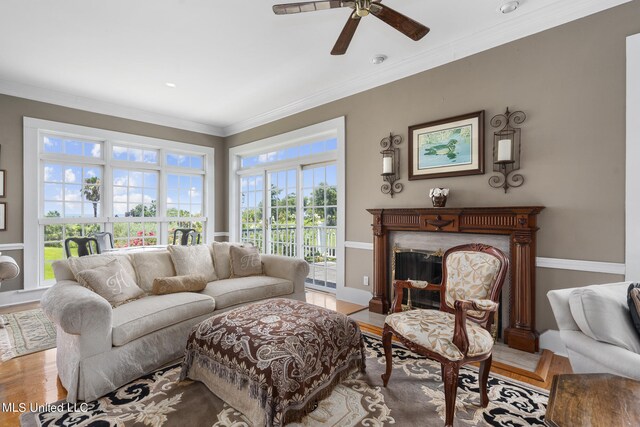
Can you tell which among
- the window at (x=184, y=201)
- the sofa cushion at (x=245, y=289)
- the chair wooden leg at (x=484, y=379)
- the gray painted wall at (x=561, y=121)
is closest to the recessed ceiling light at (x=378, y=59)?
the gray painted wall at (x=561, y=121)

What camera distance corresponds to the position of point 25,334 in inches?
123

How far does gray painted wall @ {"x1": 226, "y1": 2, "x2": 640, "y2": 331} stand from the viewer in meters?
2.42

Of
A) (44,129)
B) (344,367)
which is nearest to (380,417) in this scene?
(344,367)

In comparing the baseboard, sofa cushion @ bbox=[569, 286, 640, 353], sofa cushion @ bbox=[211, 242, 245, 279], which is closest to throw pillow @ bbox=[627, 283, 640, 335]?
sofa cushion @ bbox=[569, 286, 640, 353]

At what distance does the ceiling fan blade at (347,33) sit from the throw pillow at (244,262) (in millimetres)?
2348

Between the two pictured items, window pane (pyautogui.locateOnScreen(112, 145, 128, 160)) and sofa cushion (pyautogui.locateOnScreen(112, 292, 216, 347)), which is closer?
sofa cushion (pyautogui.locateOnScreen(112, 292, 216, 347))

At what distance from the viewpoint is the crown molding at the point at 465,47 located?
256 cm

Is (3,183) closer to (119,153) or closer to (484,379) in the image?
(119,153)

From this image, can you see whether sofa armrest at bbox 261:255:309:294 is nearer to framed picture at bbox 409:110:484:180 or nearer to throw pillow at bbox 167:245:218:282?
throw pillow at bbox 167:245:218:282

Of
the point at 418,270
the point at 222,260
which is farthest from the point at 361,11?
the point at 222,260

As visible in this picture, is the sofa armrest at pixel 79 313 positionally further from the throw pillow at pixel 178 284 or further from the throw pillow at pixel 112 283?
the throw pillow at pixel 178 284

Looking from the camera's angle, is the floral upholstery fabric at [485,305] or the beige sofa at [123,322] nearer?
the floral upholstery fabric at [485,305]

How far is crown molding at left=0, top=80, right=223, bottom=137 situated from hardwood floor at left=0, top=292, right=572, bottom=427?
360cm

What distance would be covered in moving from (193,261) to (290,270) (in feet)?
3.46
